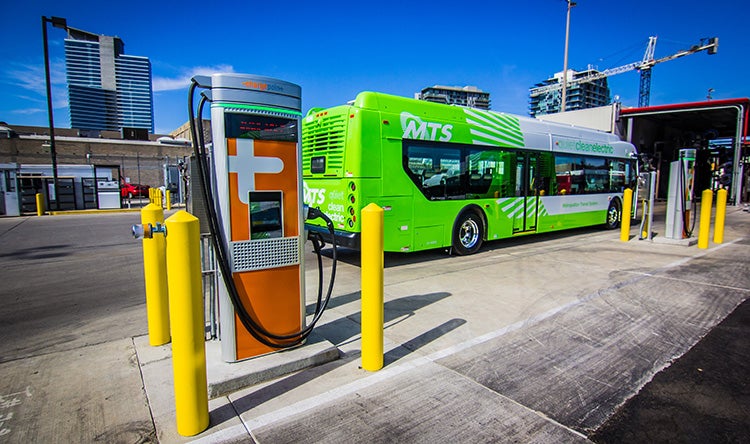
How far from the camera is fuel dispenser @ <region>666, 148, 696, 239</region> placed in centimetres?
964

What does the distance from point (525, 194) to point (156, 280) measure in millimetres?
8368

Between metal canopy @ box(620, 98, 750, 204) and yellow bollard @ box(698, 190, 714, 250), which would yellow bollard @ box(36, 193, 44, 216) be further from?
metal canopy @ box(620, 98, 750, 204)

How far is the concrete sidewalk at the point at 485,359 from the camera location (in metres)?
2.61

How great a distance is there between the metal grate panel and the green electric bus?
343cm

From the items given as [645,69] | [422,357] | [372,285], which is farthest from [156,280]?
[645,69]

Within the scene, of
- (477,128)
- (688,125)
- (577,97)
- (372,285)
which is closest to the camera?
(372,285)

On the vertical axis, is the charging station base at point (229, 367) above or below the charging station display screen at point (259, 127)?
below

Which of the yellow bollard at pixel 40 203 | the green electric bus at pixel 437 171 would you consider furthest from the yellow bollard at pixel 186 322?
the yellow bollard at pixel 40 203

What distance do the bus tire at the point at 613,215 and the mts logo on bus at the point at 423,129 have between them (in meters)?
7.74

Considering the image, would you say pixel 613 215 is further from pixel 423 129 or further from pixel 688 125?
pixel 688 125

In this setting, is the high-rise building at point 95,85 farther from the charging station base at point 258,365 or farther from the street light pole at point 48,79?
the charging station base at point 258,365

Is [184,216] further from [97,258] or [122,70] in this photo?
[122,70]

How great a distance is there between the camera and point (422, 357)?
3617 mm

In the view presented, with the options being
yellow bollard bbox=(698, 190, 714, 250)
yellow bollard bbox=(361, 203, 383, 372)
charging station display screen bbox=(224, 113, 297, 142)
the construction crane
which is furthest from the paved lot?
the construction crane
